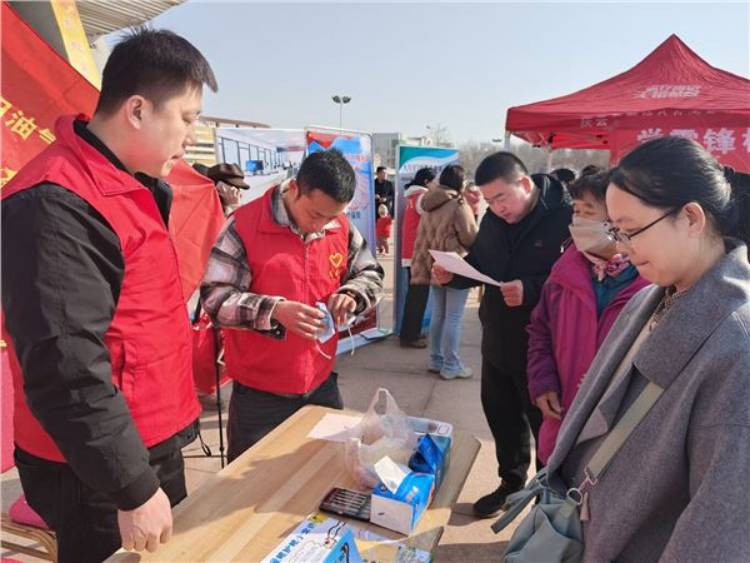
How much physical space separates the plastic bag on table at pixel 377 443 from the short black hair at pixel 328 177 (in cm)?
75

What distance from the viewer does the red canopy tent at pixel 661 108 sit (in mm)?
4371

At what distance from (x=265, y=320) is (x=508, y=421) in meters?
1.47

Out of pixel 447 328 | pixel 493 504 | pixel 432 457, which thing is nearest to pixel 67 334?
pixel 432 457

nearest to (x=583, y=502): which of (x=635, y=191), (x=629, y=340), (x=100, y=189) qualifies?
(x=629, y=340)

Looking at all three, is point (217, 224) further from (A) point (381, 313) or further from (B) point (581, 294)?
(A) point (381, 313)

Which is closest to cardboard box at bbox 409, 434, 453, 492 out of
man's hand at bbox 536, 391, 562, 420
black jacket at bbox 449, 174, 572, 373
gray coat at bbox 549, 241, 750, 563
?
gray coat at bbox 549, 241, 750, 563

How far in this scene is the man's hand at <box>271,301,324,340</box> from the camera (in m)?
1.73

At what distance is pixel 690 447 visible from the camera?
951 millimetres

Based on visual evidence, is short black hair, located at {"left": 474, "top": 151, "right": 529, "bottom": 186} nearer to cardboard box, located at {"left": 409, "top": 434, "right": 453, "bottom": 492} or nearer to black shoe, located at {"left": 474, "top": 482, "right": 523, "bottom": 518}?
cardboard box, located at {"left": 409, "top": 434, "right": 453, "bottom": 492}

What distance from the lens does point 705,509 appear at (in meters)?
0.87

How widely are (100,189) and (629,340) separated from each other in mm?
1299

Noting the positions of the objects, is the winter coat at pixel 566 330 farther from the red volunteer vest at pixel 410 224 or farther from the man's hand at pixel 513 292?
the red volunteer vest at pixel 410 224

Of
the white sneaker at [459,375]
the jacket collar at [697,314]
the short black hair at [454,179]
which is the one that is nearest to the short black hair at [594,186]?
the jacket collar at [697,314]

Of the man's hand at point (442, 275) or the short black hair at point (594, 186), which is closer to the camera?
the short black hair at point (594, 186)
